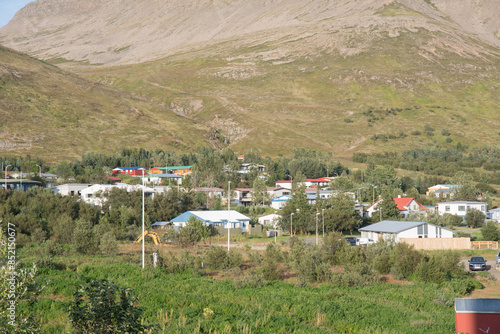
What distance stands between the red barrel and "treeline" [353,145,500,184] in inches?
4384

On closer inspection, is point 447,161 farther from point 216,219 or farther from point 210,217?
point 210,217

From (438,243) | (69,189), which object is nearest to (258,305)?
(438,243)

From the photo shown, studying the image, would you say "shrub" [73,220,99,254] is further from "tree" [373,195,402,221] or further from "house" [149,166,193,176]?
"house" [149,166,193,176]

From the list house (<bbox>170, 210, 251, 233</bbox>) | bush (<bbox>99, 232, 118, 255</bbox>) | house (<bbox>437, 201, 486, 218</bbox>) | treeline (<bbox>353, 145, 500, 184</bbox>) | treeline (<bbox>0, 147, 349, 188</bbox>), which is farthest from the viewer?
treeline (<bbox>353, 145, 500, 184</bbox>)

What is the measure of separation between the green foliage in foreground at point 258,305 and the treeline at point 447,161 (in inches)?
4048

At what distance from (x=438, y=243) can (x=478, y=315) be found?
111 feet

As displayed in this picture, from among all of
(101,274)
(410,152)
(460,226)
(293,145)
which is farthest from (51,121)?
(101,274)

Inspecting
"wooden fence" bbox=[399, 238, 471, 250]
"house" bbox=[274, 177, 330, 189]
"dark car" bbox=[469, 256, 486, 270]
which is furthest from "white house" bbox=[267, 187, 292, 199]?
"dark car" bbox=[469, 256, 486, 270]

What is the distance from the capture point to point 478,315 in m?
17.0

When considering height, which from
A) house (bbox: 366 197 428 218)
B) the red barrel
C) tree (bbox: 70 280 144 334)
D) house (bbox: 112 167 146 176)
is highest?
house (bbox: 112 167 146 176)

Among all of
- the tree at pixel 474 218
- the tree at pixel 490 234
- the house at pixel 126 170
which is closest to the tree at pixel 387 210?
the tree at pixel 474 218

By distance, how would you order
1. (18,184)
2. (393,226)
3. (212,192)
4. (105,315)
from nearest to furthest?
(105,315)
(393,226)
(18,184)
(212,192)

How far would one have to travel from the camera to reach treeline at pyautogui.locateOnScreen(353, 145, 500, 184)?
134m

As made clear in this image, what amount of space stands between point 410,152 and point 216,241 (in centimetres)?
11399
